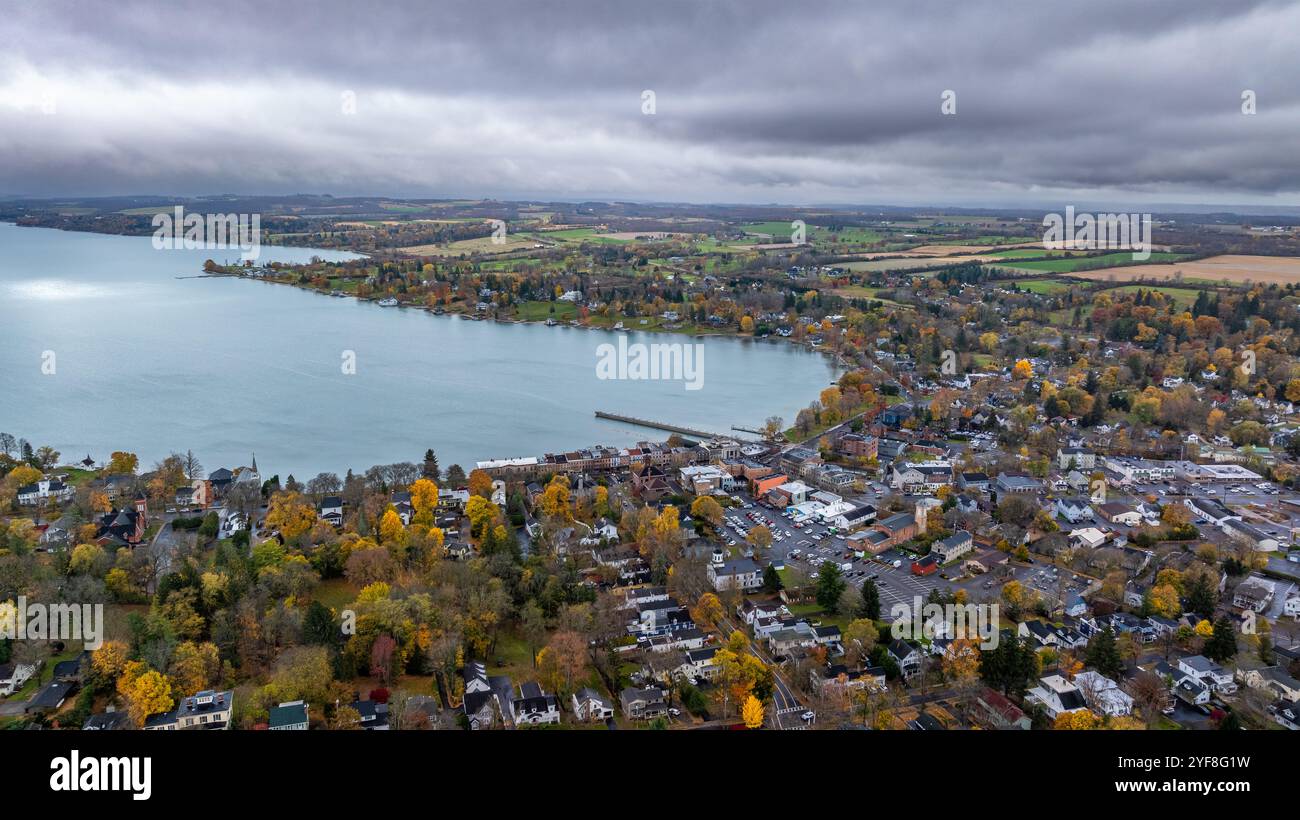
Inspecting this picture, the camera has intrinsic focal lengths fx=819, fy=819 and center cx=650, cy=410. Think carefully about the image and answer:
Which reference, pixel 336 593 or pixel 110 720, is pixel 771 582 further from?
pixel 110 720

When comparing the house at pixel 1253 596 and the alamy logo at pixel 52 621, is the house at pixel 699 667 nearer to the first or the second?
the alamy logo at pixel 52 621

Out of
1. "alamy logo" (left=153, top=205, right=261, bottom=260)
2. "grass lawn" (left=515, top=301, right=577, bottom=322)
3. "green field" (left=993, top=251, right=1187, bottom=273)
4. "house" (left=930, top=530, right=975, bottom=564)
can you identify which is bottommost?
"house" (left=930, top=530, right=975, bottom=564)

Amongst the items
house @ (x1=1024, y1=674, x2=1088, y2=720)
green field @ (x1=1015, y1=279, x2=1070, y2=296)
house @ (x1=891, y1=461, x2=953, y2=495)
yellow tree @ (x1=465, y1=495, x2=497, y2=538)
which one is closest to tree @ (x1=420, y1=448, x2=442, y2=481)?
yellow tree @ (x1=465, y1=495, x2=497, y2=538)

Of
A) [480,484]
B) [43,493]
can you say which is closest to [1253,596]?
[480,484]

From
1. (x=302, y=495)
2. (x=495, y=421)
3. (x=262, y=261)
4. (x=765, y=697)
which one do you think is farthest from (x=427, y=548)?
(x=262, y=261)

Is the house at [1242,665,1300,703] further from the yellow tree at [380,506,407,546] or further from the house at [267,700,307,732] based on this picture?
the yellow tree at [380,506,407,546]

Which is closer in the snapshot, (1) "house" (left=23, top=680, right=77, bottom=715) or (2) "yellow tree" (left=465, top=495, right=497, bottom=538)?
(1) "house" (left=23, top=680, right=77, bottom=715)
